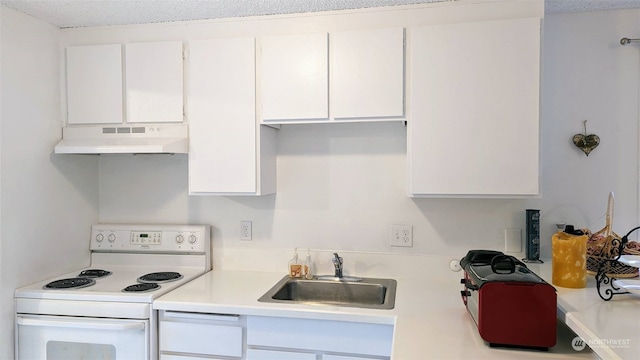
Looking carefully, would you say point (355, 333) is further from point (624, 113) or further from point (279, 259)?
point (624, 113)

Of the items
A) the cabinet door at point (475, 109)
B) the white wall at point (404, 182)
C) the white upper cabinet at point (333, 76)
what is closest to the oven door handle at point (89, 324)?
the white wall at point (404, 182)

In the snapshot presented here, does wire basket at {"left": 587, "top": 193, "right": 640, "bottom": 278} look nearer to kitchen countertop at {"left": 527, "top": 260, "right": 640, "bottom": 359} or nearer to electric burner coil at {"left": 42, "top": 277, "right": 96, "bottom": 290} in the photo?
kitchen countertop at {"left": 527, "top": 260, "right": 640, "bottom": 359}

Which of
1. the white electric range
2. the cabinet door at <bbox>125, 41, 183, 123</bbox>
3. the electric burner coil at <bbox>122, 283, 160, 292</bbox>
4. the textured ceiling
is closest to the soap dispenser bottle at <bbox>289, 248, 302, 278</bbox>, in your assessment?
the white electric range

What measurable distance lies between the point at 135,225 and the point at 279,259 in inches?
36.3

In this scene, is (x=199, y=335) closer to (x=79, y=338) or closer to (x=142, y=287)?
(x=142, y=287)

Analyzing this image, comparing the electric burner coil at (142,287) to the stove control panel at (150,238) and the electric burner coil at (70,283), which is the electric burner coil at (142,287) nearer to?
the electric burner coil at (70,283)

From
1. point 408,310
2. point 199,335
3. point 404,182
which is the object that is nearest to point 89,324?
point 199,335

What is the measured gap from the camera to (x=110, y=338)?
183 centimetres

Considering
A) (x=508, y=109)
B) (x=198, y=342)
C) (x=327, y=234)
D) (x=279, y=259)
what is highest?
(x=508, y=109)

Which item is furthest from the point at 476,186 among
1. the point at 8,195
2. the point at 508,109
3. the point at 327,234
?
the point at 8,195

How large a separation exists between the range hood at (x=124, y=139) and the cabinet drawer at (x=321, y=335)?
983mm

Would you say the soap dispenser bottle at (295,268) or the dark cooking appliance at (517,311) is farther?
the soap dispenser bottle at (295,268)

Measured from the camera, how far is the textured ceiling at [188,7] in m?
1.95

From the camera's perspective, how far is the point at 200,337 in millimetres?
1810
